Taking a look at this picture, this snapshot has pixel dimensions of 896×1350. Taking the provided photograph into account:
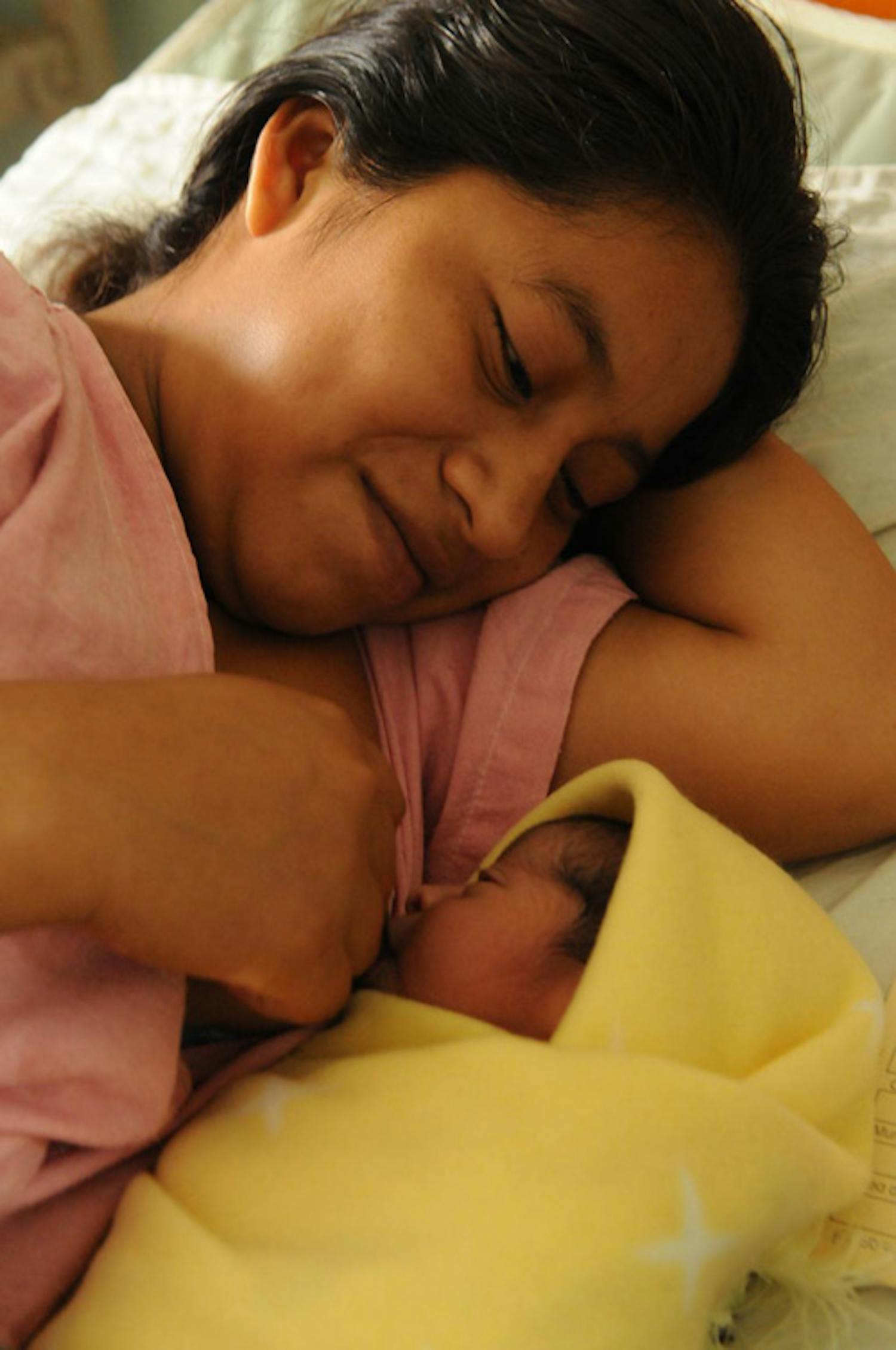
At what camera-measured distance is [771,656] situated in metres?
0.91

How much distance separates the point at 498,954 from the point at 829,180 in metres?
0.90

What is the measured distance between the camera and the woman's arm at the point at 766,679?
0.88 metres

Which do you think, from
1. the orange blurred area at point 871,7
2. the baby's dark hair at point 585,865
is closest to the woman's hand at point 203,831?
the baby's dark hair at point 585,865

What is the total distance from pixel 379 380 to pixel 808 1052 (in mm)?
452

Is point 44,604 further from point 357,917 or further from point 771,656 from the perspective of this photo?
point 771,656

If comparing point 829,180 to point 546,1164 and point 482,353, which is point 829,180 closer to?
point 482,353

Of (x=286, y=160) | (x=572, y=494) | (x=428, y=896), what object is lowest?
(x=428, y=896)

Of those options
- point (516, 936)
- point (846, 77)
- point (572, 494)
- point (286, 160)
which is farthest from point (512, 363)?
point (846, 77)

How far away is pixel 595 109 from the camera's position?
2.73 ft

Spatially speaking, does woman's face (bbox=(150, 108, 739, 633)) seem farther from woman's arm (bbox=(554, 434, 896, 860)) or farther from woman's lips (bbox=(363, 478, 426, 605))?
woman's arm (bbox=(554, 434, 896, 860))

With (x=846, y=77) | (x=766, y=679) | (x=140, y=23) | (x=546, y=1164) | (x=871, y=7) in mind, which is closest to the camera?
(x=546, y=1164)

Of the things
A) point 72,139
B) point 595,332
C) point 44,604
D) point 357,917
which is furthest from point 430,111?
point 72,139

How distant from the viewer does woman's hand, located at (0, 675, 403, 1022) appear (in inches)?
21.5

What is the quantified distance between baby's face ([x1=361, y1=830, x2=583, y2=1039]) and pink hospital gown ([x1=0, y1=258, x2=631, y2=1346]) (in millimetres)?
83
